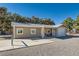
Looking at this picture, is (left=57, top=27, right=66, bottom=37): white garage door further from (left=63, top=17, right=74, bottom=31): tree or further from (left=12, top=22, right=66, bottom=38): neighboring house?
(left=63, top=17, right=74, bottom=31): tree

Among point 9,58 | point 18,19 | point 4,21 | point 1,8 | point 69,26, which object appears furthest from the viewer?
point 18,19

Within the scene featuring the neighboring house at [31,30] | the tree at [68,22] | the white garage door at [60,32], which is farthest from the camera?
the tree at [68,22]

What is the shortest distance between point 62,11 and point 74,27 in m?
11.6

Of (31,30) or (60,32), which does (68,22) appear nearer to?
(60,32)

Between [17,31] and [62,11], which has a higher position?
[62,11]

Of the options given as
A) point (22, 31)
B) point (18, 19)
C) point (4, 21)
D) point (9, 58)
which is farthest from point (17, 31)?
point (18, 19)

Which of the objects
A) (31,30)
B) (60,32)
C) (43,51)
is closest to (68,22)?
(60,32)

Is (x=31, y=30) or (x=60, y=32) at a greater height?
(x=31, y=30)

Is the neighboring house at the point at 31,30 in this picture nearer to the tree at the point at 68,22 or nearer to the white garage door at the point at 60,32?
the white garage door at the point at 60,32

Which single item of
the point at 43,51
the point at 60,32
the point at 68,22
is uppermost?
the point at 68,22

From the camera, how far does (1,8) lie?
22.4 meters

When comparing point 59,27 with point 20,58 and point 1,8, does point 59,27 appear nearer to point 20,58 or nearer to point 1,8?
point 1,8

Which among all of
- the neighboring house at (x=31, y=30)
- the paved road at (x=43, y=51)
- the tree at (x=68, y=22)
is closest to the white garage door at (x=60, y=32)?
the neighboring house at (x=31, y=30)

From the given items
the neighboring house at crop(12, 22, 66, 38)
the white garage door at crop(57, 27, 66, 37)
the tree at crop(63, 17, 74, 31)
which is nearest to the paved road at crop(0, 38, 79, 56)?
the neighboring house at crop(12, 22, 66, 38)
